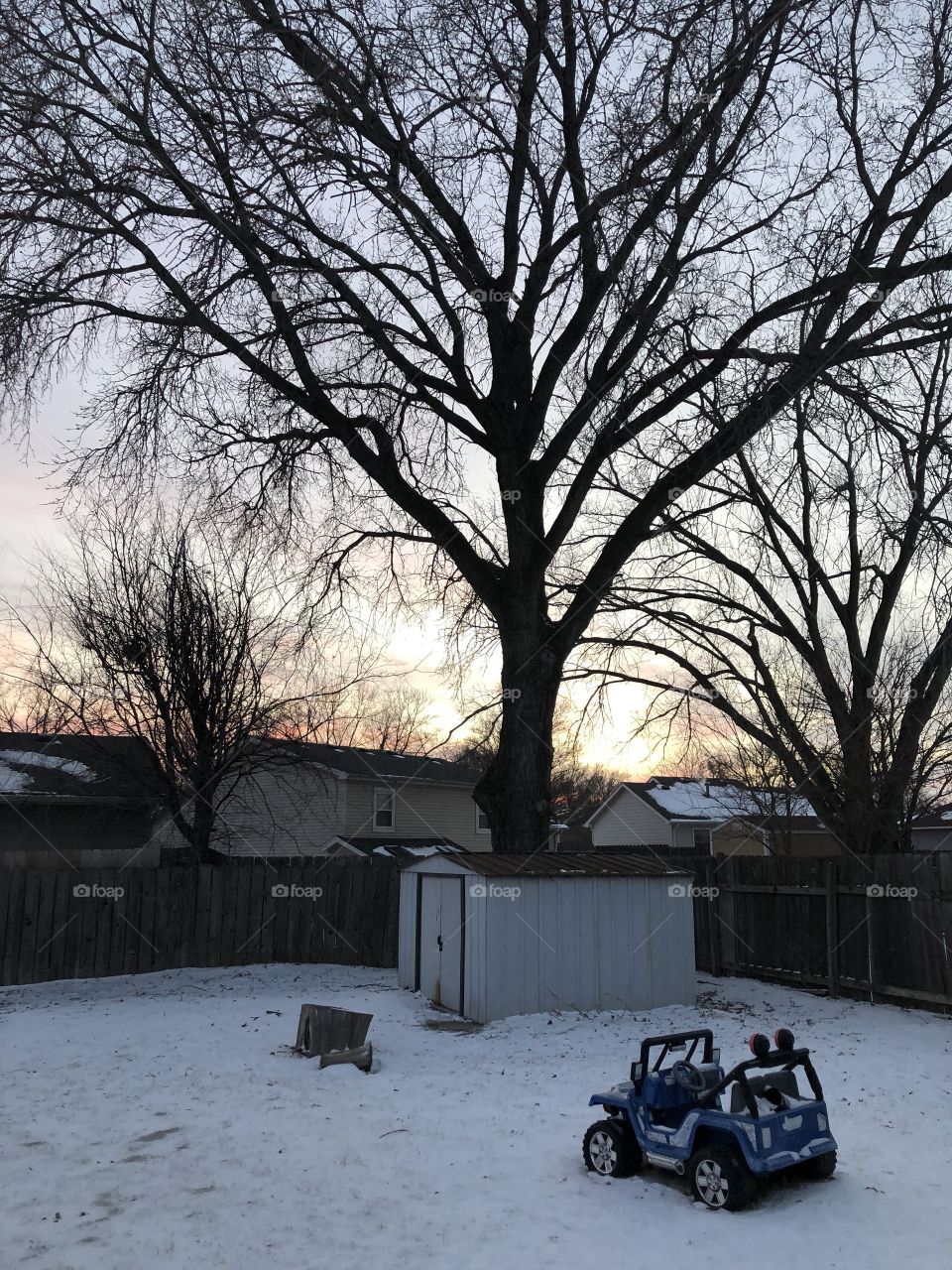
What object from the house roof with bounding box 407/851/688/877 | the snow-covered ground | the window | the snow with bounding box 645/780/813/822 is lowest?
the snow-covered ground

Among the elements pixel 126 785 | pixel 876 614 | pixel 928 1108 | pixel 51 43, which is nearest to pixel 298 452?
pixel 51 43

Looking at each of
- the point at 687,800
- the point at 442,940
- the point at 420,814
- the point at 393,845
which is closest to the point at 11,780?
the point at 393,845

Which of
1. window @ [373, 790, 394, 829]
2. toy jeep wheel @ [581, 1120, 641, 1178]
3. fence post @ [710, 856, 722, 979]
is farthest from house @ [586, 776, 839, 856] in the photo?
toy jeep wheel @ [581, 1120, 641, 1178]

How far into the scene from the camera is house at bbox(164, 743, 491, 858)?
28359 mm

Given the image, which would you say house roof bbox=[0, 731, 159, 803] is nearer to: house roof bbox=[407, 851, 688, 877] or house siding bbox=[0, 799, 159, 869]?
house siding bbox=[0, 799, 159, 869]

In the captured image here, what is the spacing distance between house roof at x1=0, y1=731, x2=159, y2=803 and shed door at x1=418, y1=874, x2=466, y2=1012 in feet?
22.7

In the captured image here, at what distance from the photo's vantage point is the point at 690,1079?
6.04 meters

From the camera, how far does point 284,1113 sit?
749 centimetres

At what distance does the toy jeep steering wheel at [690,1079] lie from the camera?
19.7ft

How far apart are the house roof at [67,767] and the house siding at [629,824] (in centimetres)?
2374

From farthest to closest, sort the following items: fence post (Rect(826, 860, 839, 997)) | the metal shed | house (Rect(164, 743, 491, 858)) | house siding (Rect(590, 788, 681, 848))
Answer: house siding (Rect(590, 788, 681, 848)), house (Rect(164, 743, 491, 858)), fence post (Rect(826, 860, 839, 997)), the metal shed

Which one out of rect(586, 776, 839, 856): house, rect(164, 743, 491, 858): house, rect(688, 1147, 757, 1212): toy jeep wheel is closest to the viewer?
rect(688, 1147, 757, 1212): toy jeep wheel

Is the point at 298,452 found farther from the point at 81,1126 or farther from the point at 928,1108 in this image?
the point at 928,1108

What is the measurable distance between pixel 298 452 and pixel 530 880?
744cm
